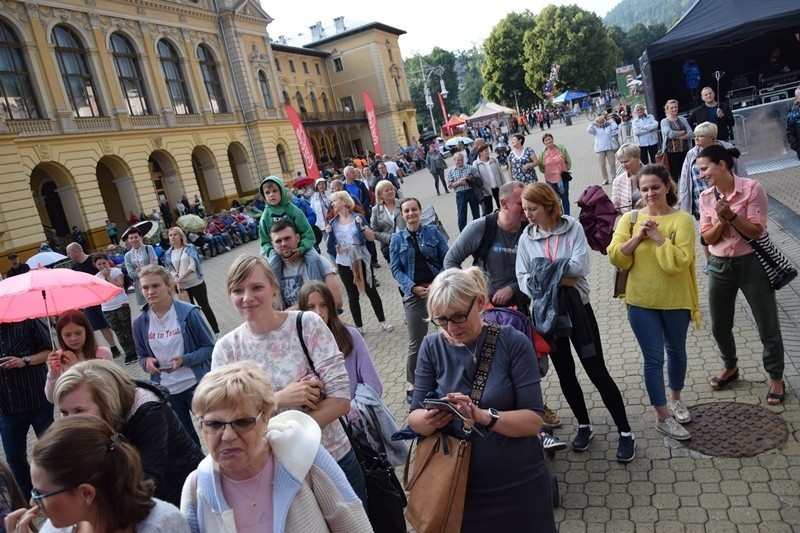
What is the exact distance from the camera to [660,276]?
367 cm

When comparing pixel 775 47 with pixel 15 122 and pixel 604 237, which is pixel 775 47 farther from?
pixel 15 122

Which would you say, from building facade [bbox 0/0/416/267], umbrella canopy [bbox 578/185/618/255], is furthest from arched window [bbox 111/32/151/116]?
umbrella canopy [bbox 578/185/618/255]

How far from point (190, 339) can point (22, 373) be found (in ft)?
4.86

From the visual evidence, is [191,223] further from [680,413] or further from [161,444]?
[680,413]

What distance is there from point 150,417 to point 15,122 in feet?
88.6

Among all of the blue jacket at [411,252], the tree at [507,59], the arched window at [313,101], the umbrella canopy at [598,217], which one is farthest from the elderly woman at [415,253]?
the tree at [507,59]

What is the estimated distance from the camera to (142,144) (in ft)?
99.3

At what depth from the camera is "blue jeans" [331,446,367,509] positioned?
2.68m

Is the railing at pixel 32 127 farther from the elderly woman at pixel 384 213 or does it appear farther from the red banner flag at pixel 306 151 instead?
the elderly woman at pixel 384 213

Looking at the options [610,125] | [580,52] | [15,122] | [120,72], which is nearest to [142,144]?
[120,72]

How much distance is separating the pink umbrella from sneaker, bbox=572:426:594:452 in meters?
3.49

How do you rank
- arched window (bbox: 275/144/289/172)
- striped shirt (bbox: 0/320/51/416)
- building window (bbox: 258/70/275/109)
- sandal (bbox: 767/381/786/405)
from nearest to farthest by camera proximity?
1. sandal (bbox: 767/381/786/405)
2. striped shirt (bbox: 0/320/51/416)
3. building window (bbox: 258/70/275/109)
4. arched window (bbox: 275/144/289/172)

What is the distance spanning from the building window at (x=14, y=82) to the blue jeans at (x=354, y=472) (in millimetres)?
27239

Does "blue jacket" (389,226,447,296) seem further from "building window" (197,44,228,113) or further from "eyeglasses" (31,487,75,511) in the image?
"building window" (197,44,228,113)
